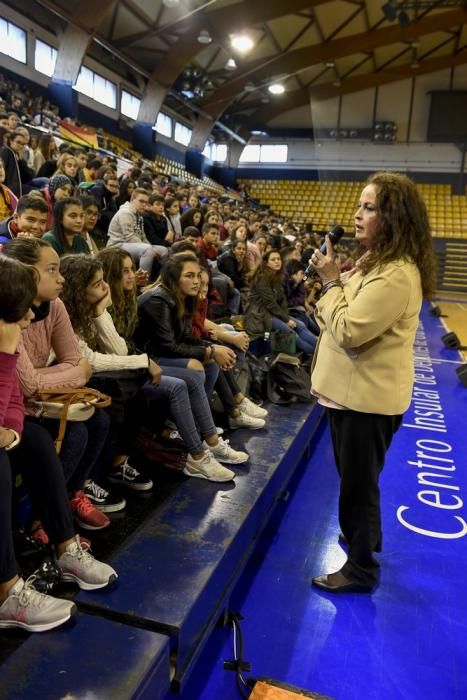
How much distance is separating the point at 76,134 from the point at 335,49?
27.5 ft

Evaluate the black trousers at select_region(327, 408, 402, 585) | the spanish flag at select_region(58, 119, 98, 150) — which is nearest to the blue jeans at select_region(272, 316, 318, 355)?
the black trousers at select_region(327, 408, 402, 585)

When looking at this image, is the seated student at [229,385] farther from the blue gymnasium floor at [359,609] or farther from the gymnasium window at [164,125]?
the gymnasium window at [164,125]

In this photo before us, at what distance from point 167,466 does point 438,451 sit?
2070mm

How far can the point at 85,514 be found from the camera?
187 cm

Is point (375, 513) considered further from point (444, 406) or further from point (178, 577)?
point (444, 406)

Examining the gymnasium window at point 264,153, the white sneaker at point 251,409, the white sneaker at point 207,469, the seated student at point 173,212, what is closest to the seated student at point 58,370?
the white sneaker at point 207,469

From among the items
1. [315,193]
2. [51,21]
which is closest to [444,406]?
[51,21]

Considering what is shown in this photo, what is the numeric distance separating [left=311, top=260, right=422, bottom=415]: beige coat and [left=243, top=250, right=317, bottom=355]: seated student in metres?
2.53

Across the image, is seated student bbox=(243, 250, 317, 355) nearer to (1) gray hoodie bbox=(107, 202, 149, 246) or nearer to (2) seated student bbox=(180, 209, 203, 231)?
(1) gray hoodie bbox=(107, 202, 149, 246)

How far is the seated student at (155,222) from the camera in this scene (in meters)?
4.77

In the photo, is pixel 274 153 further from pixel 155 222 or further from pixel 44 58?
pixel 155 222

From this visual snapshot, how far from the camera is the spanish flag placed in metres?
8.90

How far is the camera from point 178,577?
164 centimetres

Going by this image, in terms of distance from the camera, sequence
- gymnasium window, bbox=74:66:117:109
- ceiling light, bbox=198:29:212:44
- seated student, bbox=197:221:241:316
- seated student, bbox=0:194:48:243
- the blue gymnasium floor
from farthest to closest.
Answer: gymnasium window, bbox=74:66:117:109, ceiling light, bbox=198:29:212:44, seated student, bbox=197:221:241:316, seated student, bbox=0:194:48:243, the blue gymnasium floor
